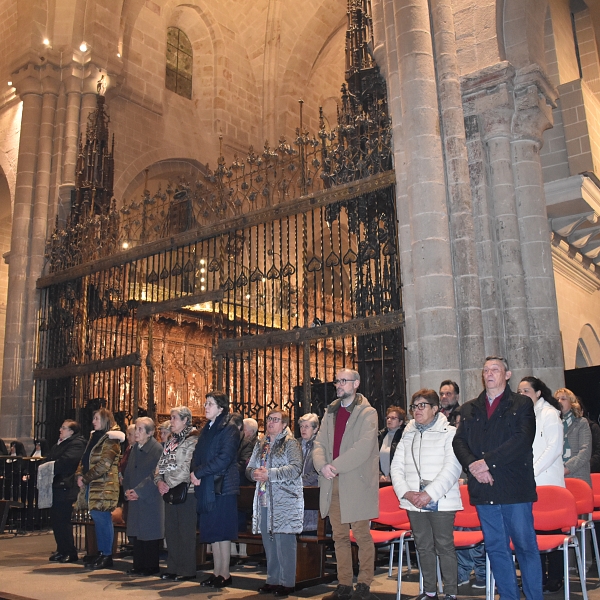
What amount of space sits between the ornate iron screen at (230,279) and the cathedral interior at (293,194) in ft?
0.14

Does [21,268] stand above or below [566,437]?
above

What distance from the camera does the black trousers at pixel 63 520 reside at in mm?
7340

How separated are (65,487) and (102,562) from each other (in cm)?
87

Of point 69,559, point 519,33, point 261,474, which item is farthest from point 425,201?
point 69,559

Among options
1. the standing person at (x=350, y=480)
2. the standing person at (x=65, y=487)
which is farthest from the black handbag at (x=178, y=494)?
the standing person at (x=65, y=487)

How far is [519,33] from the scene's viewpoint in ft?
28.6

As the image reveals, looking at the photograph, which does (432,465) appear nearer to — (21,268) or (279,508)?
(279,508)

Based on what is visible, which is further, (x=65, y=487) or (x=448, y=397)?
Answer: (x=65, y=487)

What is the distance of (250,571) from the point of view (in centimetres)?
666

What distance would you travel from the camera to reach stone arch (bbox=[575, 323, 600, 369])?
1373cm

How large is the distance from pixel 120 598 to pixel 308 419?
2075mm

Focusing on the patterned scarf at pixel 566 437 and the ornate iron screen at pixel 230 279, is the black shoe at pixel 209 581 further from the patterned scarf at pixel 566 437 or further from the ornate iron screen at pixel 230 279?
the patterned scarf at pixel 566 437

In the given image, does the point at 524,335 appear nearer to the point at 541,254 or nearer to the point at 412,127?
the point at 541,254

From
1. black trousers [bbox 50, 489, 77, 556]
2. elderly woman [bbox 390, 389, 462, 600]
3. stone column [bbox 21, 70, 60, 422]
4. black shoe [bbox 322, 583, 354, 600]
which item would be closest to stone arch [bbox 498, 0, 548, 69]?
elderly woman [bbox 390, 389, 462, 600]
